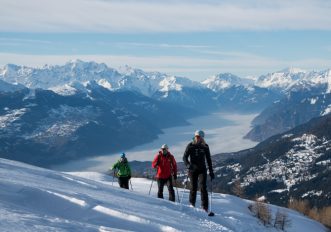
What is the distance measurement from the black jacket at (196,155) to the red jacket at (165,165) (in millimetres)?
2595

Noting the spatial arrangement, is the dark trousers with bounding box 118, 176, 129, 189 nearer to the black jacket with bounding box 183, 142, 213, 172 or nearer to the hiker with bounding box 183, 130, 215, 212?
the hiker with bounding box 183, 130, 215, 212

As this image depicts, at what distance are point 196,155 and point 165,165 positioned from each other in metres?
3.12

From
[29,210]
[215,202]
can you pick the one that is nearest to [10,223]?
[29,210]

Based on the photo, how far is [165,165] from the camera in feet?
61.2

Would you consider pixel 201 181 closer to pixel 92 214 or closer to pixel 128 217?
pixel 128 217

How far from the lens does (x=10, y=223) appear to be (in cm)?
991

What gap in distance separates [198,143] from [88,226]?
227 inches

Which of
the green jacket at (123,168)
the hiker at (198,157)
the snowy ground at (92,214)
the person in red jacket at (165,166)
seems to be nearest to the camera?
the snowy ground at (92,214)

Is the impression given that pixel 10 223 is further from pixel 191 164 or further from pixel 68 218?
pixel 191 164

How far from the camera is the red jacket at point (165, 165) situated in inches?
727

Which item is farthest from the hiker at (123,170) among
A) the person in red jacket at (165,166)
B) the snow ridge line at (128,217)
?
the snow ridge line at (128,217)

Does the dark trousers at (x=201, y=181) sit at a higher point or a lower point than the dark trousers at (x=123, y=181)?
higher

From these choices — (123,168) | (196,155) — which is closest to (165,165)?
(196,155)

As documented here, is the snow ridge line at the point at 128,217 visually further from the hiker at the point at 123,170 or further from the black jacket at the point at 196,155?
the hiker at the point at 123,170
